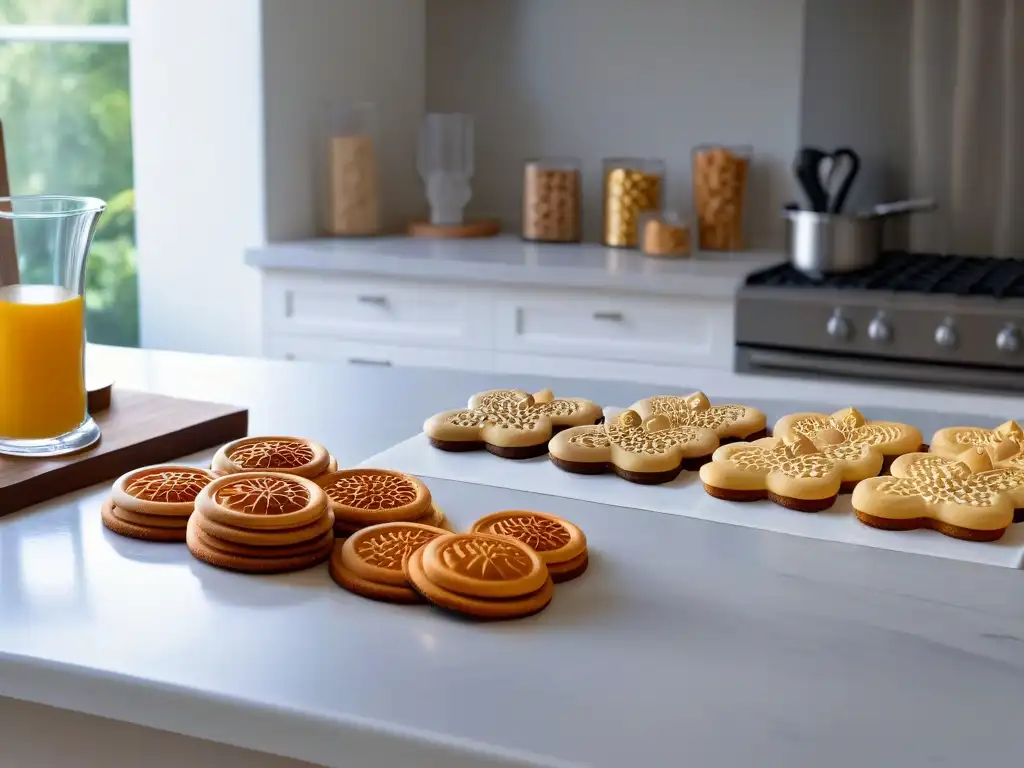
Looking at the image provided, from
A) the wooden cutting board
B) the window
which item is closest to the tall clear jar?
the window

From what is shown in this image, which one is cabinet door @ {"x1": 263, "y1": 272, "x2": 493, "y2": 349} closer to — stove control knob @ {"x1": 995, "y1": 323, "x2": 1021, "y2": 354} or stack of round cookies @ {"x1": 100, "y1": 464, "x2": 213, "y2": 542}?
stove control knob @ {"x1": 995, "y1": 323, "x2": 1021, "y2": 354}

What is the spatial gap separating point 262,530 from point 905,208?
2.07 m

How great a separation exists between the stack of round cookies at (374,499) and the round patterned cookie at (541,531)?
5 centimetres

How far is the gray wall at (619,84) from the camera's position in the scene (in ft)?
9.82

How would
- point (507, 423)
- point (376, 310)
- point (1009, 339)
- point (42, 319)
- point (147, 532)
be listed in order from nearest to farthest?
point (147, 532), point (42, 319), point (507, 423), point (1009, 339), point (376, 310)

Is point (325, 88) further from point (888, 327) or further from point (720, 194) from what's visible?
point (888, 327)

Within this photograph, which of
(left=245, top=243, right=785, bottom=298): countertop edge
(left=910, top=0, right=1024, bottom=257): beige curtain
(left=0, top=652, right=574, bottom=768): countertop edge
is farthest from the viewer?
(left=910, top=0, right=1024, bottom=257): beige curtain

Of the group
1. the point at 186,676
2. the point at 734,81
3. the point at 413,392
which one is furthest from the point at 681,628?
the point at 734,81

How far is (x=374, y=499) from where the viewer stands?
94 cm

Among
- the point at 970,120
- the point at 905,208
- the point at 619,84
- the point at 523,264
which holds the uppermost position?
the point at 619,84

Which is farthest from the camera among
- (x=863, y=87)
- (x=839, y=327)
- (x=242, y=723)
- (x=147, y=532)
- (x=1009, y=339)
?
(x=863, y=87)

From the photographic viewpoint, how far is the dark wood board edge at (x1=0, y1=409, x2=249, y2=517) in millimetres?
991

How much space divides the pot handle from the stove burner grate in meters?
0.11

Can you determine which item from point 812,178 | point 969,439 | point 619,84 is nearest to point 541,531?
point 969,439
